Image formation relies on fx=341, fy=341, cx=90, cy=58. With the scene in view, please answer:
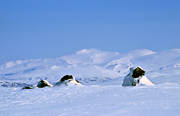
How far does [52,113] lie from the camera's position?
A: 63.2ft

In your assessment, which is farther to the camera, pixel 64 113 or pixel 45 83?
pixel 45 83

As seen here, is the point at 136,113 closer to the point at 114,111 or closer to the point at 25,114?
the point at 114,111

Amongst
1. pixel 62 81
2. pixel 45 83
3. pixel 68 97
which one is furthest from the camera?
pixel 45 83

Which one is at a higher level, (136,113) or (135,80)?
(135,80)

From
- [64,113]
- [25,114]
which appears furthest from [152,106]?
[25,114]

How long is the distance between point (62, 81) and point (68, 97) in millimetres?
16272

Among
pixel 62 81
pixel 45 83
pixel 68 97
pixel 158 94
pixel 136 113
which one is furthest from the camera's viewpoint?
pixel 45 83

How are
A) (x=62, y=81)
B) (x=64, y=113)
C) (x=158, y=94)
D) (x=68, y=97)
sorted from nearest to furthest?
(x=64, y=113)
(x=158, y=94)
(x=68, y=97)
(x=62, y=81)

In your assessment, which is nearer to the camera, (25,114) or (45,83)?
(25,114)

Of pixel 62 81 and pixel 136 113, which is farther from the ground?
pixel 62 81

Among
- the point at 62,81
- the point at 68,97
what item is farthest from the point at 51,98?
the point at 62,81

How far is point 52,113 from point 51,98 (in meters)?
8.58

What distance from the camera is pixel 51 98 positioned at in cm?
2778

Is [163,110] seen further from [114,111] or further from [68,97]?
[68,97]
